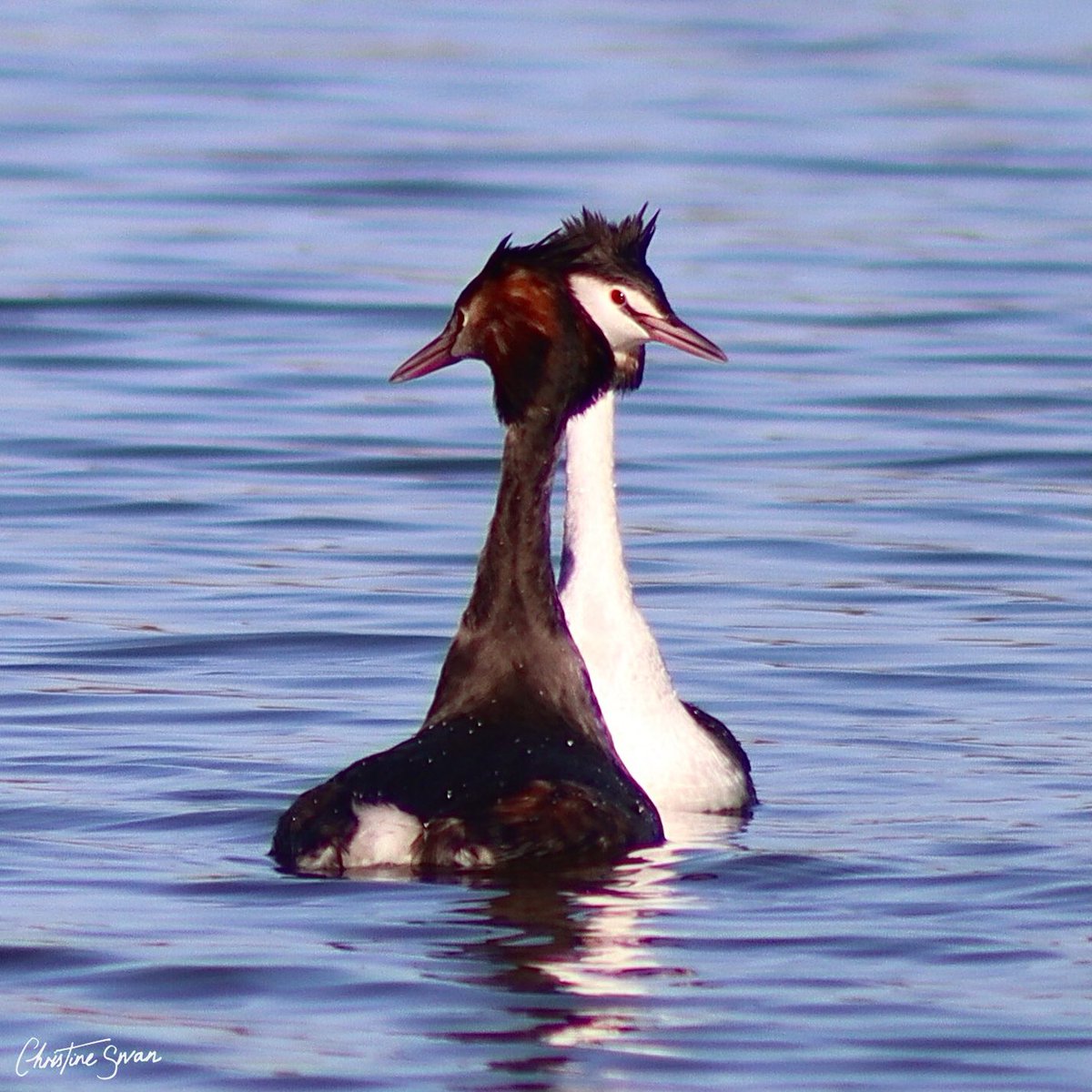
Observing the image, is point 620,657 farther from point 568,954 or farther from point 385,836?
point 568,954

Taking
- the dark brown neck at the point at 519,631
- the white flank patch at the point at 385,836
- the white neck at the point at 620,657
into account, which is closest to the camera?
the white flank patch at the point at 385,836

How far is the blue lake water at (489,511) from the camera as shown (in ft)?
23.8

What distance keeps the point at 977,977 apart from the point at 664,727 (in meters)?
2.02

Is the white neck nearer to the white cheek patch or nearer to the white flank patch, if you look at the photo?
the white cheek patch

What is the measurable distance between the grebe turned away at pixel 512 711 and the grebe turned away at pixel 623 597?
446 millimetres

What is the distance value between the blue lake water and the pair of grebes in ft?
0.55

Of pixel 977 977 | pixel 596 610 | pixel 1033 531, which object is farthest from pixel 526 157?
pixel 977 977

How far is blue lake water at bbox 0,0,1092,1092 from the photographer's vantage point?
7266 mm

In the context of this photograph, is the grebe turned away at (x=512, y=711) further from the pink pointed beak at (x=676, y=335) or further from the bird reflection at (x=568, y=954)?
the pink pointed beak at (x=676, y=335)

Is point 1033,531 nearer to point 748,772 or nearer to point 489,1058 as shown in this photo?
point 748,772

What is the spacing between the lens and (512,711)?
8.45 metres
